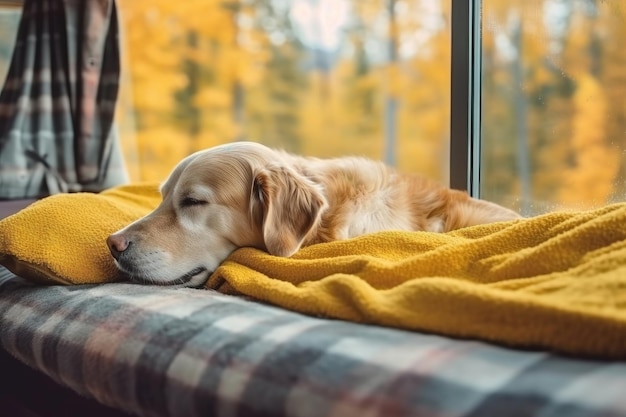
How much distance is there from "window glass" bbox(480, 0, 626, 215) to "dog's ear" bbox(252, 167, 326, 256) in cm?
70

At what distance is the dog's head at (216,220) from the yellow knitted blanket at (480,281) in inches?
2.1

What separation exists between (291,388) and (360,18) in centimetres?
406

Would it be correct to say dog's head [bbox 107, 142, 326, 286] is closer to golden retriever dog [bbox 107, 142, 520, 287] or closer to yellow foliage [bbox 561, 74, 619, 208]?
golden retriever dog [bbox 107, 142, 520, 287]

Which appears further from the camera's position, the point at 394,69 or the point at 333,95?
the point at 333,95

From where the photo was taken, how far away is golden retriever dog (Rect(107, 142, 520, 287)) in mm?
1379

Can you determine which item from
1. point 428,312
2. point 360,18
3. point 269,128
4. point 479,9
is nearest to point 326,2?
point 360,18

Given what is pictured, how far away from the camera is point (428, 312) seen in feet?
3.04

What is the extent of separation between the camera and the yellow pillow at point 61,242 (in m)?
1.33

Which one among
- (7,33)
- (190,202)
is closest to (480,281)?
(190,202)

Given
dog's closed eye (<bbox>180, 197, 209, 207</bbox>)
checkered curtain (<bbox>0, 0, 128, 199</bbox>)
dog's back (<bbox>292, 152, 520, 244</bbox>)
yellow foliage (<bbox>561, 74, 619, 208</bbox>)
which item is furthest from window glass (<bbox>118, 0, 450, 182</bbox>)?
dog's closed eye (<bbox>180, 197, 209, 207</bbox>)

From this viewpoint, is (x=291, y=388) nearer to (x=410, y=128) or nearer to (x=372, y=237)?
(x=372, y=237)

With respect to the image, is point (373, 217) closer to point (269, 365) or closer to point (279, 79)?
point (269, 365)

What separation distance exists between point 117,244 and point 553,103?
1.37 meters

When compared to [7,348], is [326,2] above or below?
above
